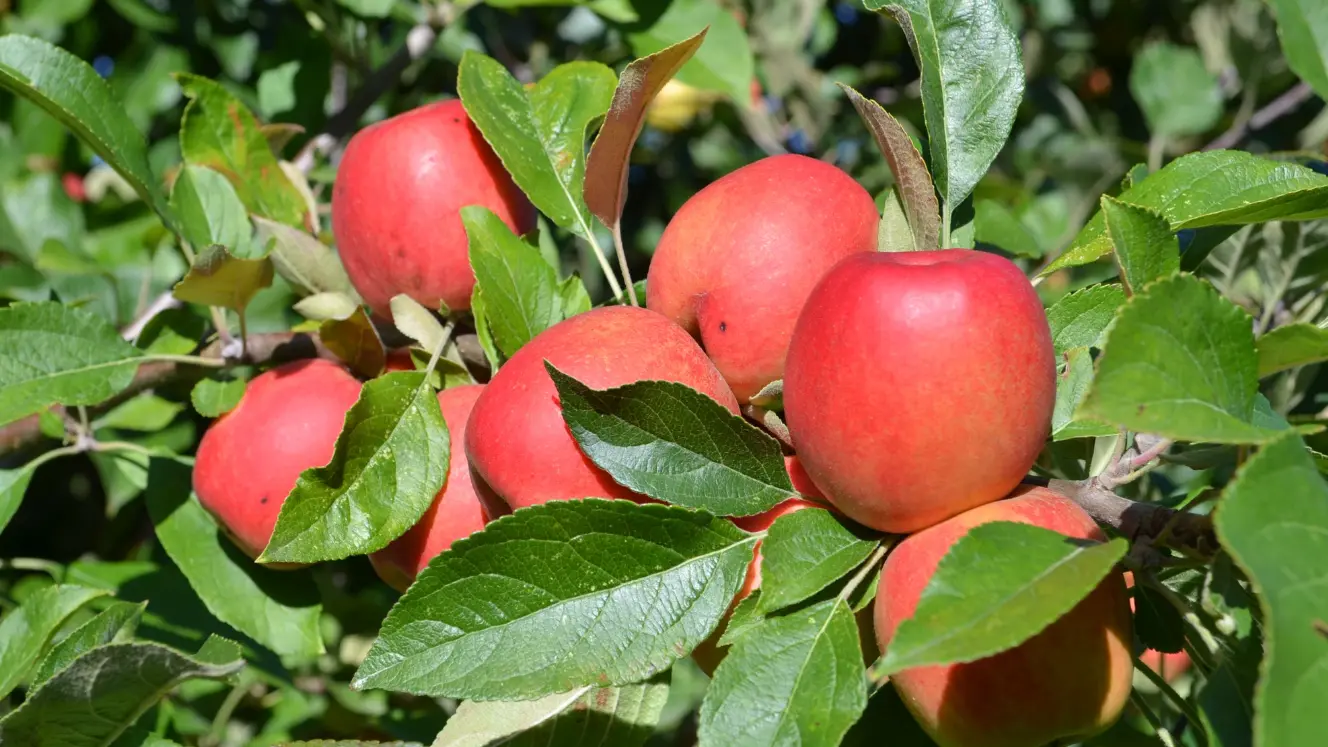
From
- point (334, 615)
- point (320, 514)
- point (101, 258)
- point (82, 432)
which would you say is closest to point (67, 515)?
point (101, 258)

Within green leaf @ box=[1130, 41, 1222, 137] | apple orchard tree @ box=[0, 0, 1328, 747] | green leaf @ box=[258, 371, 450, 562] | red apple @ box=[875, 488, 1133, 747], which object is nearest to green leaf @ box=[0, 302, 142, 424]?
apple orchard tree @ box=[0, 0, 1328, 747]

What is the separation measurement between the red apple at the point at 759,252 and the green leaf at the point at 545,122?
19 centimetres

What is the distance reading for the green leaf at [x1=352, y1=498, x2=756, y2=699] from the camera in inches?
31.6

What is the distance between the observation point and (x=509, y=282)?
1065mm

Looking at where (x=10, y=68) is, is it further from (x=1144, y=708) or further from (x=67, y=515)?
(x=67, y=515)

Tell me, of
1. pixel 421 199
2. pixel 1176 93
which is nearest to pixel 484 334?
pixel 421 199

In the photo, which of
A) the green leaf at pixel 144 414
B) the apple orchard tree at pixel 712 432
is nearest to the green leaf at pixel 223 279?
the apple orchard tree at pixel 712 432

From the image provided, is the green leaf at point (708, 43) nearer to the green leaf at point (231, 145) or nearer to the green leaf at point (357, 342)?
the green leaf at point (231, 145)

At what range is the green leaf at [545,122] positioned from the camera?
3.75 feet

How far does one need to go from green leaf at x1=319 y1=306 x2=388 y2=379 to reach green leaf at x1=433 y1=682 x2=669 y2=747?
396 millimetres

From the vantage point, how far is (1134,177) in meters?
1.17

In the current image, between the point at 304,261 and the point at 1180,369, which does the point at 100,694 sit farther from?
the point at 1180,369

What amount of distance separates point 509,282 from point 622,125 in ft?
0.61

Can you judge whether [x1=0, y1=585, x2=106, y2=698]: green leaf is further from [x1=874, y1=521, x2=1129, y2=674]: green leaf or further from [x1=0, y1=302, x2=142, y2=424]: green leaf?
[x1=874, y1=521, x2=1129, y2=674]: green leaf
